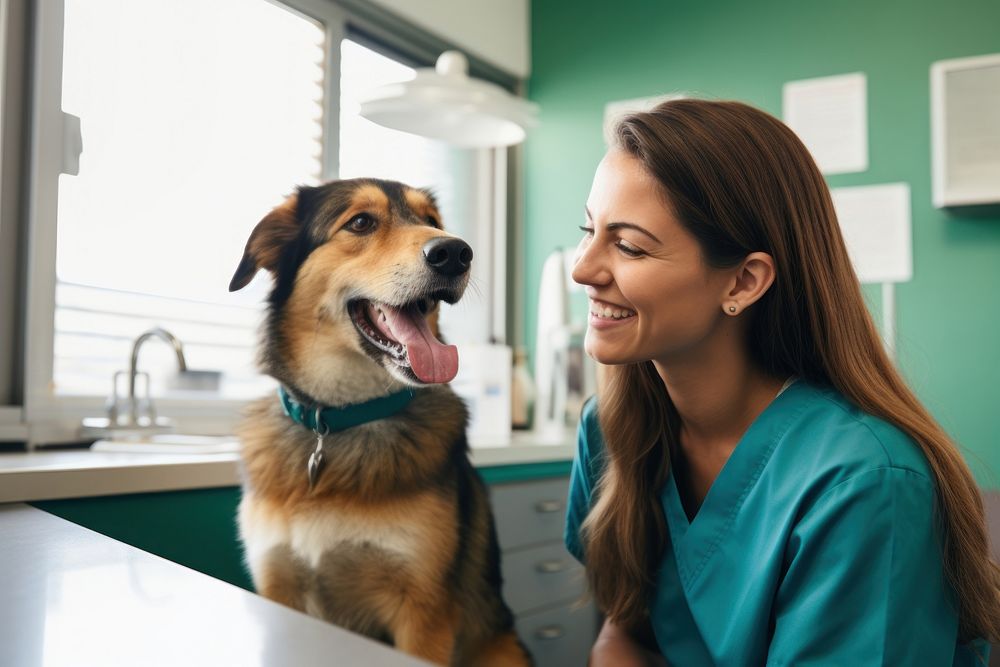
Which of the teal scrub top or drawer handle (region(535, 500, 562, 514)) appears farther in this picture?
drawer handle (region(535, 500, 562, 514))

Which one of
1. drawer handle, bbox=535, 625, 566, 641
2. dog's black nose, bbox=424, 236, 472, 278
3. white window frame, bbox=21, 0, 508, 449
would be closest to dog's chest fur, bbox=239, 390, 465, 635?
dog's black nose, bbox=424, 236, 472, 278

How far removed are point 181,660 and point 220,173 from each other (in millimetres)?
1747

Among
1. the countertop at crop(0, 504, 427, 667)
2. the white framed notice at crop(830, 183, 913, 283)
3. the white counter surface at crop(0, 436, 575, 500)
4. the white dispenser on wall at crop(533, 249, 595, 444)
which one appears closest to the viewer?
the countertop at crop(0, 504, 427, 667)

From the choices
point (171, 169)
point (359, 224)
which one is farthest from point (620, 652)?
point (171, 169)

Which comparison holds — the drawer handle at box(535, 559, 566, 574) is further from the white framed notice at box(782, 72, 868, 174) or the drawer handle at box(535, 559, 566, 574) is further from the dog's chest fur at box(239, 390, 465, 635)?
the white framed notice at box(782, 72, 868, 174)

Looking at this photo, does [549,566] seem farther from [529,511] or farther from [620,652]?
[620,652]

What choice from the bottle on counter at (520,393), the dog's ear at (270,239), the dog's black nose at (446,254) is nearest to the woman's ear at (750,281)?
the dog's black nose at (446,254)

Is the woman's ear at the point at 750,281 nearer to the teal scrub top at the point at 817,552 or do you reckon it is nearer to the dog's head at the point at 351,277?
the teal scrub top at the point at 817,552

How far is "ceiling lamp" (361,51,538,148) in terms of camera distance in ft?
5.32

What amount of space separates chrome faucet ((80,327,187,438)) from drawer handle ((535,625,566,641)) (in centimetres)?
99

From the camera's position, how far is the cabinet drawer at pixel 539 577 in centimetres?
185

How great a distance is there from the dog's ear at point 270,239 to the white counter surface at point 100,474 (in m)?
0.30

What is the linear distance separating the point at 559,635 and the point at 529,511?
1.13 feet

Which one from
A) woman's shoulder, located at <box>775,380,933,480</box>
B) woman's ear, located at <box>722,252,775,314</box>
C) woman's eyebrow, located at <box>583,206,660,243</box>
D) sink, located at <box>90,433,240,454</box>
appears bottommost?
sink, located at <box>90,433,240,454</box>
